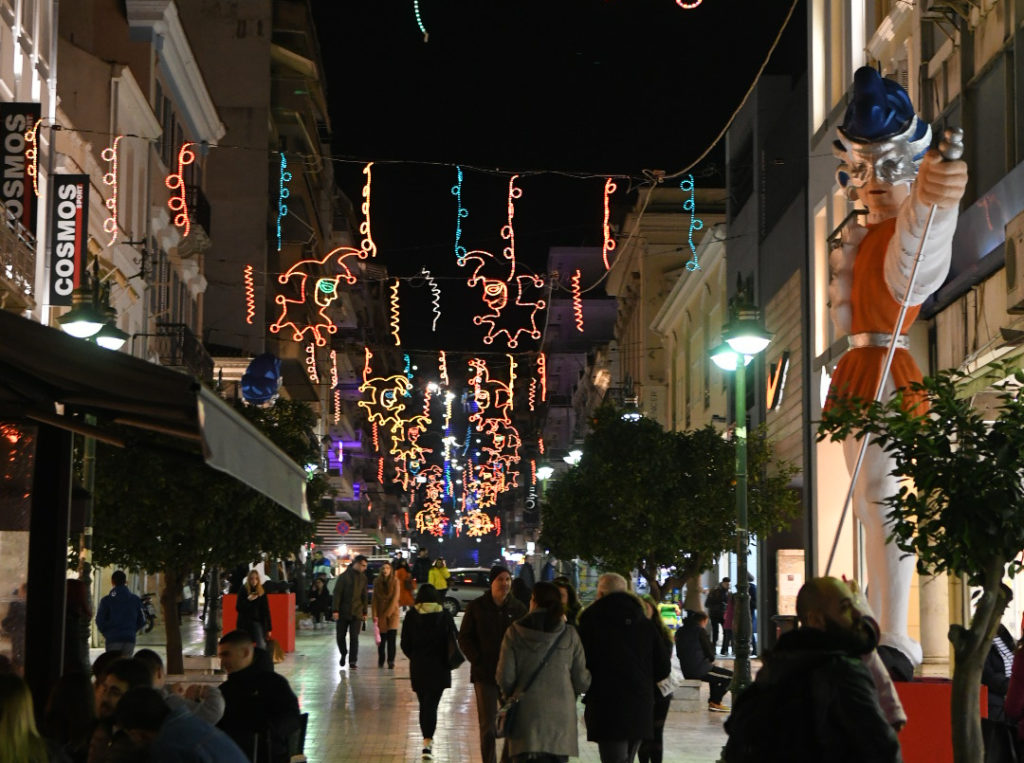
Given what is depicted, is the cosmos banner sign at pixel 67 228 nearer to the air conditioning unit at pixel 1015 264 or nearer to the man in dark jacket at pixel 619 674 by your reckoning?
the air conditioning unit at pixel 1015 264

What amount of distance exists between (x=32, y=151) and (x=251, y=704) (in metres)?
16.8

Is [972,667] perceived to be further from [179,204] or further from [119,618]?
[179,204]

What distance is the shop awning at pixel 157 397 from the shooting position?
699cm

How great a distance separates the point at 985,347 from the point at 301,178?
47114mm

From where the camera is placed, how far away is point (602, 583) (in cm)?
1242

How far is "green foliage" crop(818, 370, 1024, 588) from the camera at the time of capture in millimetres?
9859

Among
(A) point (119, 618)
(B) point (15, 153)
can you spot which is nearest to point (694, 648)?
(A) point (119, 618)

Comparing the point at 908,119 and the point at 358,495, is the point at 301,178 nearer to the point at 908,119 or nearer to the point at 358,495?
the point at 358,495

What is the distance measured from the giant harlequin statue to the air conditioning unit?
4355 mm

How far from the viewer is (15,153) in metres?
24.8

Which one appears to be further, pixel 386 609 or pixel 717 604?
pixel 717 604

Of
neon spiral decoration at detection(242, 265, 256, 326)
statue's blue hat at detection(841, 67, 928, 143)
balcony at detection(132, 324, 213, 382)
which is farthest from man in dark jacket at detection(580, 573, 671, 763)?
balcony at detection(132, 324, 213, 382)

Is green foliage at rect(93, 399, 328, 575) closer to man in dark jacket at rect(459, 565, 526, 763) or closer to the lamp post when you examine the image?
the lamp post

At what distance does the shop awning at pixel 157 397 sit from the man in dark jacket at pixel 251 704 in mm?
1075
